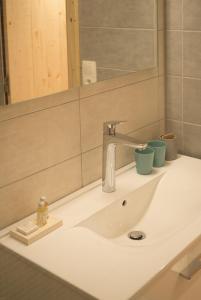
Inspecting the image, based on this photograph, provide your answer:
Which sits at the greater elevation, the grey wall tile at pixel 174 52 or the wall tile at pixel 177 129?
the grey wall tile at pixel 174 52

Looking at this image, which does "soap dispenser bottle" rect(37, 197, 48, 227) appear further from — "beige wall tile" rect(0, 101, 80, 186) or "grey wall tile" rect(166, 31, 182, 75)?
"grey wall tile" rect(166, 31, 182, 75)

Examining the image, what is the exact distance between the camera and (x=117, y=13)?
1722 millimetres

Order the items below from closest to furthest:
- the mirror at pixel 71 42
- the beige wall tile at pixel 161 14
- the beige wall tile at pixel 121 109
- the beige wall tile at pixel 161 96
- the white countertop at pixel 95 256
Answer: the white countertop at pixel 95 256, the mirror at pixel 71 42, the beige wall tile at pixel 121 109, the beige wall tile at pixel 161 14, the beige wall tile at pixel 161 96

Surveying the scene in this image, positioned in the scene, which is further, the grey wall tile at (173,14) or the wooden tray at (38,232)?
the grey wall tile at (173,14)

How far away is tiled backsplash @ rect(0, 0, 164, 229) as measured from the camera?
1.44 meters

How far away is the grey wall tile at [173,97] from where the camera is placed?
1.99 m

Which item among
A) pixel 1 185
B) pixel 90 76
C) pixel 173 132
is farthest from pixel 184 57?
pixel 1 185

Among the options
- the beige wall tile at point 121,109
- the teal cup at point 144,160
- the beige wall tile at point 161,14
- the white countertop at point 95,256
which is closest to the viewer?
the white countertop at point 95,256

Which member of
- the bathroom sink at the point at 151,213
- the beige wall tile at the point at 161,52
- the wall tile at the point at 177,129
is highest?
the beige wall tile at the point at 161,52

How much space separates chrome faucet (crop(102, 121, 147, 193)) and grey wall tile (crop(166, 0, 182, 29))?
0.54 metres

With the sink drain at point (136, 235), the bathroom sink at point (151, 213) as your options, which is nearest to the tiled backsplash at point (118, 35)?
the bathroom sink at point (151, 213)

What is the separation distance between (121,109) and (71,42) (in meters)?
0.39

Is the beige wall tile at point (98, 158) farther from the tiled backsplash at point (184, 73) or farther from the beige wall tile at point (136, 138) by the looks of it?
the tiled backsplash at point (184, 73)

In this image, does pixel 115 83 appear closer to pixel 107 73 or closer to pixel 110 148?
pixel 107 73
